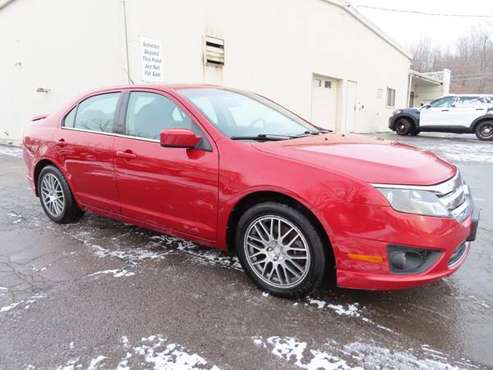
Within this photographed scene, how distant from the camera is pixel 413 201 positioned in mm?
2467

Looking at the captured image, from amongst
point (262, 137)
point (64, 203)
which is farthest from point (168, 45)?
point (262, 137)

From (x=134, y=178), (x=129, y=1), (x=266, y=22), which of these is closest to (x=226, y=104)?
(x=134, y=178)

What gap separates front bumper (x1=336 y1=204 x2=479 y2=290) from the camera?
96.9 inches

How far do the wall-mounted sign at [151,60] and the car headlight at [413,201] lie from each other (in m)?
7.21

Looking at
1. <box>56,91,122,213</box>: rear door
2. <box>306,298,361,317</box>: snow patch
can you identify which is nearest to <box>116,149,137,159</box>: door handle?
<box>56,91,122,213</box>: rear door

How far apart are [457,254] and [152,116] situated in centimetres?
262

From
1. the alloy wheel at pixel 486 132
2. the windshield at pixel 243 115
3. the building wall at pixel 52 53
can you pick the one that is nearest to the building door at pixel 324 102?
the alloy wheel at pixel 486 132

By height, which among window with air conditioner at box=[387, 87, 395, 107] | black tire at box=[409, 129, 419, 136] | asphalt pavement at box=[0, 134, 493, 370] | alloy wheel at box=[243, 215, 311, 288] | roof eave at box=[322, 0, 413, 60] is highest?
roof eave at box=[322, 0, 413, 60]

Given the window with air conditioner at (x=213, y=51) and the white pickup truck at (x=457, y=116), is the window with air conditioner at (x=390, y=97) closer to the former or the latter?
the white pickup truck at (x=457, y=116)

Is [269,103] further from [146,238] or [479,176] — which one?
[479,176]

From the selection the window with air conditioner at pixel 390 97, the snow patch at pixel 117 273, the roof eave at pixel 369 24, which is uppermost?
the roof eave at pixel 369 24

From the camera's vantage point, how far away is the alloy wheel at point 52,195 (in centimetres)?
446

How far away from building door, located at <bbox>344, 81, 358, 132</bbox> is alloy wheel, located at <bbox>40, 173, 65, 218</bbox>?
1347cm

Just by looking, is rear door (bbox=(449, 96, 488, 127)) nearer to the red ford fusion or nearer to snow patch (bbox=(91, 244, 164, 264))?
the red ford fusion
